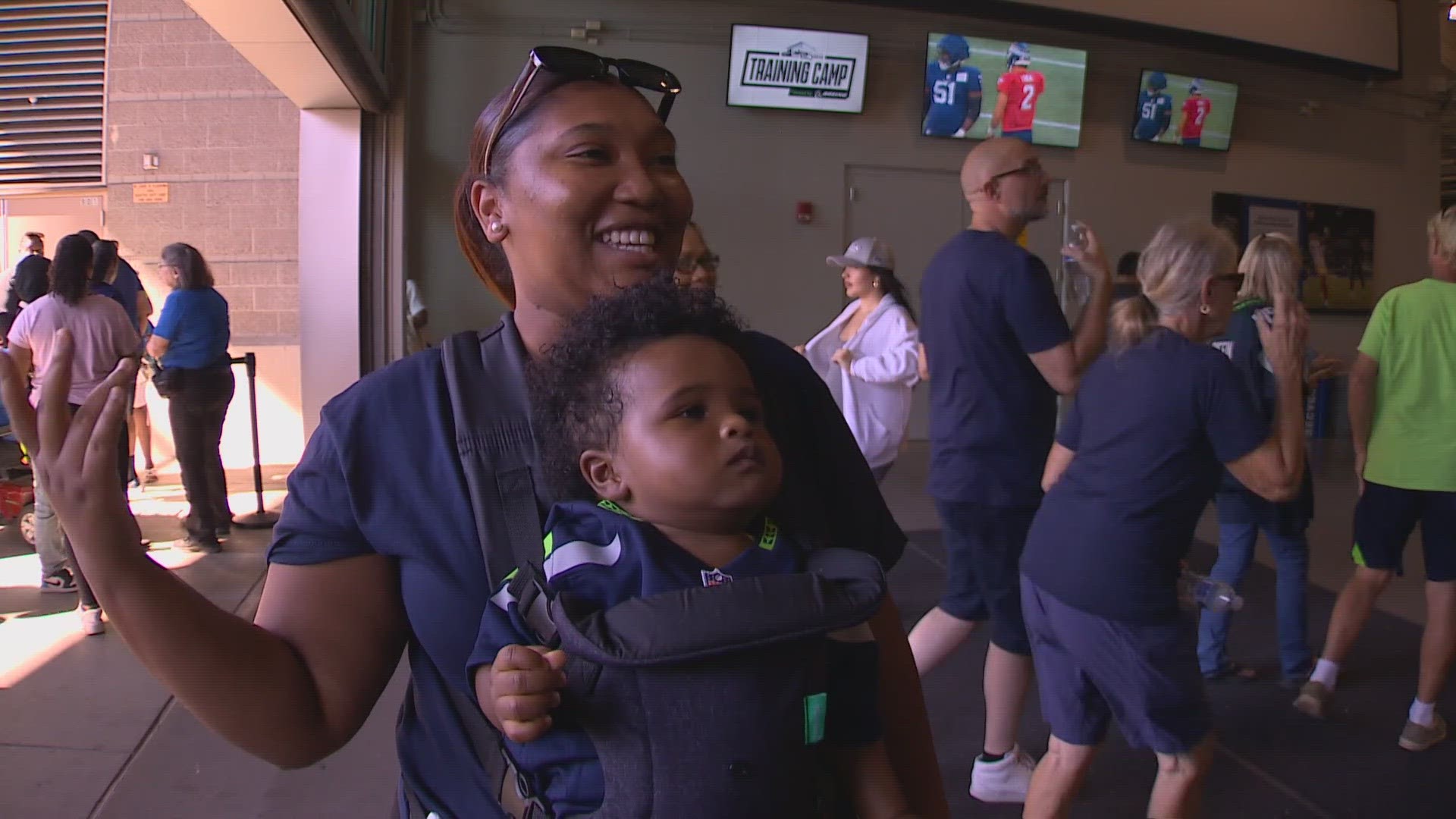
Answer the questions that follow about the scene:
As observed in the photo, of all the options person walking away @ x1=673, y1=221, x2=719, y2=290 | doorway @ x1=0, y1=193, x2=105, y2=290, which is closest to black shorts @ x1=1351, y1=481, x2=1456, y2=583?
person walking away @ x1=673, y1=221, x2=719, y2=290

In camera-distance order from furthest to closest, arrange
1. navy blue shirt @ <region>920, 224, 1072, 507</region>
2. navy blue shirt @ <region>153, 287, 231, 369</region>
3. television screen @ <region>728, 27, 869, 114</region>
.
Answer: television screen @ <region>728, 27, 869, 114</region> → navy blue shirt @ <region>153, 287, 231, 369</region> → navy blue shirt @ <region>920, 224, 1072, 507</region>

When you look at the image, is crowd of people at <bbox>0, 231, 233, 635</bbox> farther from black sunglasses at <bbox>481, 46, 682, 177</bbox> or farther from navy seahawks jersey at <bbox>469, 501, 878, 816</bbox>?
navy seahawks jersey at <bbox>469, 501, 878, 816</bbox>

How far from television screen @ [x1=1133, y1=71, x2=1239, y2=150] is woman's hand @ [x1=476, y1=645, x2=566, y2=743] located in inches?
428

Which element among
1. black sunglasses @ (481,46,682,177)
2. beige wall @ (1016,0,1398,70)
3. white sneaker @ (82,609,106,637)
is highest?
beige wall @ (1016,0,1398,70)

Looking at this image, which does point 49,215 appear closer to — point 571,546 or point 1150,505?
point 1150,505

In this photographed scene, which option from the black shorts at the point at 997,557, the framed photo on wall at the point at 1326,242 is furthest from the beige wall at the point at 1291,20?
the black shorts at the point at 997,557

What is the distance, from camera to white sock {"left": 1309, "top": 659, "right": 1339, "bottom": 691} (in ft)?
12.0

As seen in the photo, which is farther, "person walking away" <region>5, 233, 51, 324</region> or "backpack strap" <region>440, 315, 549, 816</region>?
"person walking away" <region>5, 233, 51, 324</region>

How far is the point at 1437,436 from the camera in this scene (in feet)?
11.0

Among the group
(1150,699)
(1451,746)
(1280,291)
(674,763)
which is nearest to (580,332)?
(674,763)

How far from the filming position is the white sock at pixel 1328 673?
3.65m

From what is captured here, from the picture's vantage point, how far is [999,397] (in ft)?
9.82

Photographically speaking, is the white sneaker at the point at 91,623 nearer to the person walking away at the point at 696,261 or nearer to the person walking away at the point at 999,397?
the person walking away at the point at 696,261

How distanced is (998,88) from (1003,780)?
26.7 feet
